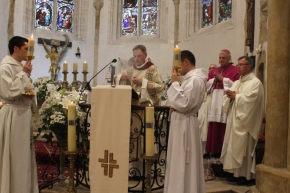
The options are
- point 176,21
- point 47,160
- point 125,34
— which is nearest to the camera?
point 47,160

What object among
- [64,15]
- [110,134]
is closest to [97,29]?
[64,15]

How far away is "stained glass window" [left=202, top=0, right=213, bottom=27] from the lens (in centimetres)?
1090

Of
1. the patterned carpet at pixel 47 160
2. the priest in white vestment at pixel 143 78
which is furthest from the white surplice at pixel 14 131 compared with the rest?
the priest in white vestment at pixel 143 78

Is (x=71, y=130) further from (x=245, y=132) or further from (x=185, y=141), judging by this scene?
(x=245, y=132)

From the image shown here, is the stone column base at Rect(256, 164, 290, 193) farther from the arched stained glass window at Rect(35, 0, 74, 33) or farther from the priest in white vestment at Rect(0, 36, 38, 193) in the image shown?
the arched stained glass window at Rect(35, 0, 74, 33)

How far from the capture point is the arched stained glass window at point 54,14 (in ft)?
40.4

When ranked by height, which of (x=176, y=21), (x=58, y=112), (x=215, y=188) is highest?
(x=176, y=21)

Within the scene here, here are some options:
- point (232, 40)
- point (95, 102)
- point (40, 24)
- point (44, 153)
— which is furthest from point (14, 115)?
point (40, 24)

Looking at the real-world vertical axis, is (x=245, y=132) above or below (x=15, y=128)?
below

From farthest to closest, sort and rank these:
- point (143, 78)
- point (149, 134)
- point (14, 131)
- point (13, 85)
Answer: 1. point (143, 78)
2. point (14, 131)
3. point (13, 85)
4. point (149, 134)

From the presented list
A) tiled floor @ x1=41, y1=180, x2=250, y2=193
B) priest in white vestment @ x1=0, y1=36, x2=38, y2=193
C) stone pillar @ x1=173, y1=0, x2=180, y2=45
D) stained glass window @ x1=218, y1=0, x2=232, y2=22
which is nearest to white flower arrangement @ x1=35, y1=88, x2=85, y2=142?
priest in white vestment @ x1=0, y1=36, x2=38, y2=193

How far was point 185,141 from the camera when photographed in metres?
3.39

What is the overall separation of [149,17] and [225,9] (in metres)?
3.89

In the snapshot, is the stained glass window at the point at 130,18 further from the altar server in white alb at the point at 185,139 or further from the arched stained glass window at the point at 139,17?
the altar server in white alb at the point at 185,139
